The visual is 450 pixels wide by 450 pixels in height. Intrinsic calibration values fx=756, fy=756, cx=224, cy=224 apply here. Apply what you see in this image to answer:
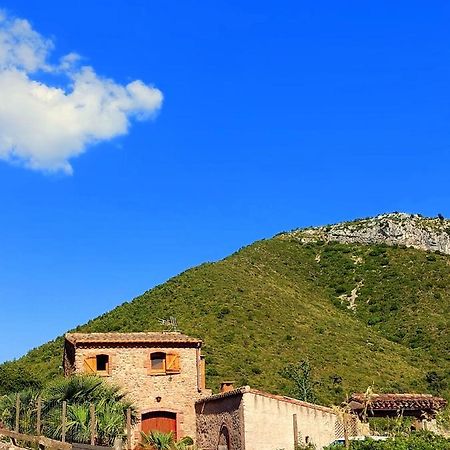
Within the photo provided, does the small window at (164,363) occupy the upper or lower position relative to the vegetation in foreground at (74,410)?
upper

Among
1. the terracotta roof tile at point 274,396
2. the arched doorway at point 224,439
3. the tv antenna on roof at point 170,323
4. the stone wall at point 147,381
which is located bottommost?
the arched doorway at point 224,439

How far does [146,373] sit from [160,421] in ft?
7.60

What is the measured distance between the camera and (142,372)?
3581 cm

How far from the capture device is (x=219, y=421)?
3181 cm

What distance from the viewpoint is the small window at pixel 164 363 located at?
3597cm

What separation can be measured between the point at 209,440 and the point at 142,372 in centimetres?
502

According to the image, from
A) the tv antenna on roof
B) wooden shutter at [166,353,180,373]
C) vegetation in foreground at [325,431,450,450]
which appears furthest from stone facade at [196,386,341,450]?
the tv antenna on roof

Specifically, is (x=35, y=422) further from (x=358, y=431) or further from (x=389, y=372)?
(x=389, y=372)

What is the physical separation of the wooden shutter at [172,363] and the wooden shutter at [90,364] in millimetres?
3426

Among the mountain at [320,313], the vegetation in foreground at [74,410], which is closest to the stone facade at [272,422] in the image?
the vegetation in foreground at [74,410]

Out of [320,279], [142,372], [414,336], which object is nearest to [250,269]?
[320,279]

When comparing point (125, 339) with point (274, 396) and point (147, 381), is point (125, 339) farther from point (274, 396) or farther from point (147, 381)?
point (274, 396)

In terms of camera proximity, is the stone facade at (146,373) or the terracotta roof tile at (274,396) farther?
the stone facade at (146,373)

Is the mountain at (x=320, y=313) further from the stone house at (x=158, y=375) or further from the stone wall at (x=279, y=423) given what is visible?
the stone wall at (x=279, y=423)
